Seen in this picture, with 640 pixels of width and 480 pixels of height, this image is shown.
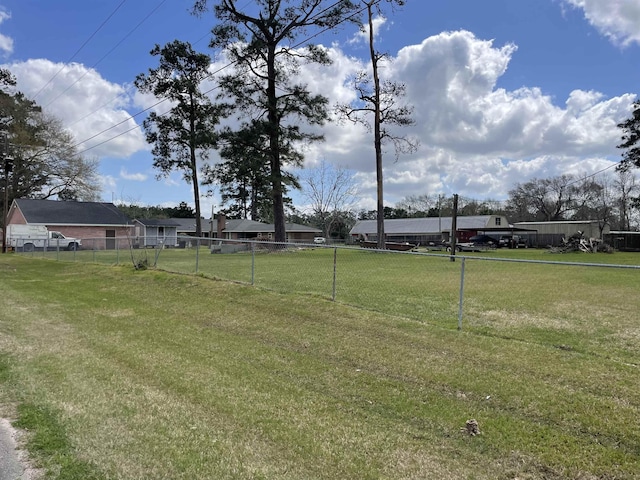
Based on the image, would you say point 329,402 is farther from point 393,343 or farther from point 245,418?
point 393,343

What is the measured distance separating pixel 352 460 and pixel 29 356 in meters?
4.95

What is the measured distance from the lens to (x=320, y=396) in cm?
441

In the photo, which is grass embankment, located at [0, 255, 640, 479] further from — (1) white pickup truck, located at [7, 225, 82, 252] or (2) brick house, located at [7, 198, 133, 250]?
(2) brick house, located at [7, 198, 133, 250]

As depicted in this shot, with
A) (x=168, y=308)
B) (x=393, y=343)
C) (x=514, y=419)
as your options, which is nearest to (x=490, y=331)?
(x=393, y=343)

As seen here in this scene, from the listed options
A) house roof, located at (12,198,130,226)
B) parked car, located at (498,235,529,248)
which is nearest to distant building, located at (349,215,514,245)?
parked car, located at (498,235,529,248)

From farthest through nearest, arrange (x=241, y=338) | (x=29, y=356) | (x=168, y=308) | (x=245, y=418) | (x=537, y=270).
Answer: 1. (x=537, y=270)
2. (x=168, y=308)
3. (x=241, y=338)
4. (x=29, y=356)
5. (x=245, y=418)

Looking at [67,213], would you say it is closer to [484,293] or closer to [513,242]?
[484,293]

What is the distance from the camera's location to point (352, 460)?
3154mm

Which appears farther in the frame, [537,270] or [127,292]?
[537,270]

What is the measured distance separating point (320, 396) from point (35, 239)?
3768 centimetres

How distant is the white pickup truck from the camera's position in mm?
33219

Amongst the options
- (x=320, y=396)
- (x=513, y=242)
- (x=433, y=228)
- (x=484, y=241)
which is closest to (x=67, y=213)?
(x=320, y=396)

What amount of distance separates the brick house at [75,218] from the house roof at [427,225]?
40.4 meters

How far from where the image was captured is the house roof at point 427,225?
64375mm
